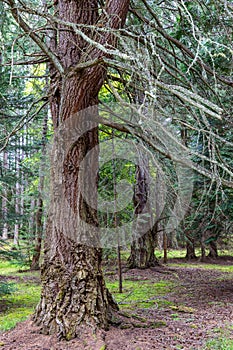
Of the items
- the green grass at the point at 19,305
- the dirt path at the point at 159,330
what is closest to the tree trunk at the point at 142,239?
the green grass at the point at 19,305

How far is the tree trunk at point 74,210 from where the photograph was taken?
133 inches

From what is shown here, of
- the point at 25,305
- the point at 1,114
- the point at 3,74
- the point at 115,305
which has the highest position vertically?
the point at 3,74

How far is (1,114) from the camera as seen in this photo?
23.4ft

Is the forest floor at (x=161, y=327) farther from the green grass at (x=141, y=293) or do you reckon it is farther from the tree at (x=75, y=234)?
the tree at (x=75, y=234)

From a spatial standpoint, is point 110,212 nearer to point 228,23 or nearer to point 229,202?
point 229,202

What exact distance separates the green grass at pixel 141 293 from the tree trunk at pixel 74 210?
6.58ft

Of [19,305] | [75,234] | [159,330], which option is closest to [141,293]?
[19,305]

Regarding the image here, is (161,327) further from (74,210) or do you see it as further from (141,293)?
(141,293)

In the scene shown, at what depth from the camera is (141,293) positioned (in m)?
7.01

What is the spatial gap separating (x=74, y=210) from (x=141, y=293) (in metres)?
4.15

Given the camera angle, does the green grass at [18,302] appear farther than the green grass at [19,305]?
Yes

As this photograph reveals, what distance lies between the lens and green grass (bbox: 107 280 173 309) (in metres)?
5.76

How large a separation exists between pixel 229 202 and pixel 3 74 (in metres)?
5.02

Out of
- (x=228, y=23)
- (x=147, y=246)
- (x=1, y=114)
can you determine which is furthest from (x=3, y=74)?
(x=147, y=246)
